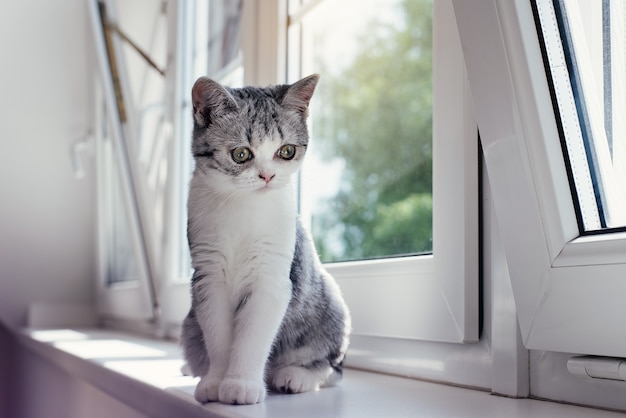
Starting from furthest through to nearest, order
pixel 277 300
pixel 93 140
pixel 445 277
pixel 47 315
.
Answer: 1. pixel 93 140
2. pixel 47 315
3. pixel 445 277
4. pixel 277 300

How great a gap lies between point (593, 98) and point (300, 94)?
34 cm

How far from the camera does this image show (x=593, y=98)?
27.4 inches

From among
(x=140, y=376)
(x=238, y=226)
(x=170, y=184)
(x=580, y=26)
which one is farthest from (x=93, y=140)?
(x=580, y=26)

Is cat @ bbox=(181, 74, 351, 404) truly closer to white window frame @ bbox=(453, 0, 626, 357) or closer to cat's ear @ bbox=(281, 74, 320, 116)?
cat's ear @ bbox=(281, 74, 320, 116)

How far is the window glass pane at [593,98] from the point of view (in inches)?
26.5

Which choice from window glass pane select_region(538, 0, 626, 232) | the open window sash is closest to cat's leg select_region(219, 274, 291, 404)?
window glass pane select_region(538, 0, 626, 232)

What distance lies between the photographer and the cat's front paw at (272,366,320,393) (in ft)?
2.77

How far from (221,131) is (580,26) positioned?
403 mm

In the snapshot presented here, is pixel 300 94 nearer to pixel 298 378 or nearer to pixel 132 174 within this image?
pixel 298 378

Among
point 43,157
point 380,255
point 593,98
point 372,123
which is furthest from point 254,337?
point 372,123

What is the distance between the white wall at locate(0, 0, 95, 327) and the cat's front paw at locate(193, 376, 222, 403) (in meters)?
1.78

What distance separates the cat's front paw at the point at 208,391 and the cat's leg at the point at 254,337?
13 mm

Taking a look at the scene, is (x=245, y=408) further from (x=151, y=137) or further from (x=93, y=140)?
(x=93, y=140)

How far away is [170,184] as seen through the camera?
67.4 inches
